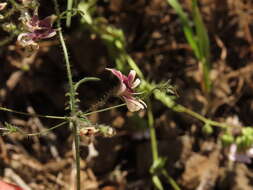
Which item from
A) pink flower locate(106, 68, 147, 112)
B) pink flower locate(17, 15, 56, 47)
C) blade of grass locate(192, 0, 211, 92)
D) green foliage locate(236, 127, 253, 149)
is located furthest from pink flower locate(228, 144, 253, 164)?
pink flower locate(17, 15, 56, 47)

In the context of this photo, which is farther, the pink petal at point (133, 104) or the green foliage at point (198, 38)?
the green foliage at point (198, 38)

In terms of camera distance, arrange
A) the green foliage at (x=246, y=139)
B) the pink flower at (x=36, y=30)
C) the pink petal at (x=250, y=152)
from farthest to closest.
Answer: the pink petal at (x=250, y=152), the green foliage at (x=246, y=139), the pink flower at (x=36, y=30)

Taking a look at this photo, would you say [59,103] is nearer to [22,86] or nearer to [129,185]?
[22,86]

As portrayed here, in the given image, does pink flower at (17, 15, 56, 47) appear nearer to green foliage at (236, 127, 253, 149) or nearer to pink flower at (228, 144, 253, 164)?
green foliage at (236, 127, 253, 149)

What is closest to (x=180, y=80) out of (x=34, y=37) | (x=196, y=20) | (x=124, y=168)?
(x=196, y=20)

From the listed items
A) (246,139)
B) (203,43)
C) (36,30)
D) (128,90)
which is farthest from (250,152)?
(36,30)

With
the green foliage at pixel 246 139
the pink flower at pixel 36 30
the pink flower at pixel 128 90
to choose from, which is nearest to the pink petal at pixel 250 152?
the green foliage at pixel 246 139

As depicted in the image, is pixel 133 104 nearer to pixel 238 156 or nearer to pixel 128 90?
pixel 128 90

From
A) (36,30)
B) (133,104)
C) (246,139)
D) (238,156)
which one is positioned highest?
(36,30)

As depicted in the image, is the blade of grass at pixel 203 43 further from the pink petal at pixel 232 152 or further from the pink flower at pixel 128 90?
the pink flower at pixel 128 90
